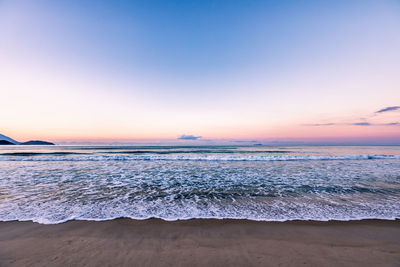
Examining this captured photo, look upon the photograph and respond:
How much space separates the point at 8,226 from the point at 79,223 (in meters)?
1.80

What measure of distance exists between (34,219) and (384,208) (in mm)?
11174

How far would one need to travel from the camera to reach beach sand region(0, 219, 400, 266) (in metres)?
2.91

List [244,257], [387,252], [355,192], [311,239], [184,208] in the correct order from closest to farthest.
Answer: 1. [244,257]
2. [387,252]
3. [311,239]
4. [184,208]
5. [355,192]

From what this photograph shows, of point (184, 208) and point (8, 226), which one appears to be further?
point (184, 208)

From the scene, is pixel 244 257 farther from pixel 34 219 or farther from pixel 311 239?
pixel 34 219

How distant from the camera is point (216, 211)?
511cm

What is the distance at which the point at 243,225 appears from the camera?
422cm

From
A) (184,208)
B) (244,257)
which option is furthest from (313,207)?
(184,208)

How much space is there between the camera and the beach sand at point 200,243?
291 centimetres

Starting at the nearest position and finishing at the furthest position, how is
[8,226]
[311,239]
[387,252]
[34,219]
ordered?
[387,252] < [311,239] < [8,226] < [34,219]

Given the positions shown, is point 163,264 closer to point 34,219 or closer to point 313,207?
point 34,219

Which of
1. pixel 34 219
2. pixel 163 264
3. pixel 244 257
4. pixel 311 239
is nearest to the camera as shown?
pixel 163 264

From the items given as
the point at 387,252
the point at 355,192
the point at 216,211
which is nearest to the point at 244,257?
the point at 216,211

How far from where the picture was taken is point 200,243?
3.42 m
